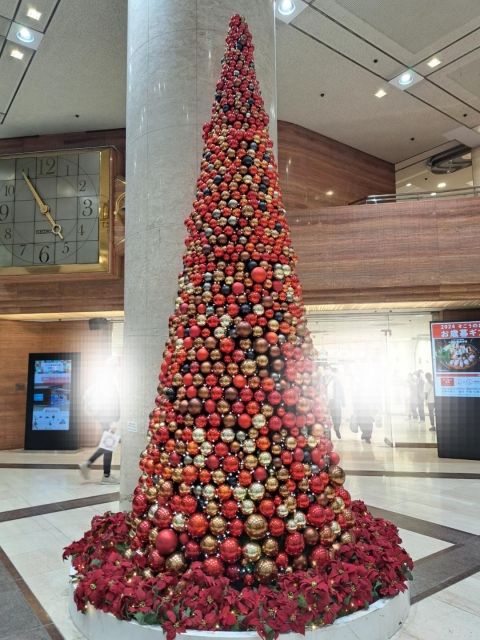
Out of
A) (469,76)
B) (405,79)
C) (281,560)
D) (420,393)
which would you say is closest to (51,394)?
(420,393)

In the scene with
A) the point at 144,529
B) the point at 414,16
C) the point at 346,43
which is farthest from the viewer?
the point at 346,43

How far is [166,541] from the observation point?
6.76 ft

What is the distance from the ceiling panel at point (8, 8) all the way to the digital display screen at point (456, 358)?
7.39m

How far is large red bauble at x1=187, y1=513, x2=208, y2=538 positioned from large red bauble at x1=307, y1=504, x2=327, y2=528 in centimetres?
47

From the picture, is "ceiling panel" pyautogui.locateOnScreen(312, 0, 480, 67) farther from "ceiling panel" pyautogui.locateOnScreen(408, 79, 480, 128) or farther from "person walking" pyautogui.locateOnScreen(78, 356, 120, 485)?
"person walking" pyautogui.locateOnScreen(78, 356, 120, 485)

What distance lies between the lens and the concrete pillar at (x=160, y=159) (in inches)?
138

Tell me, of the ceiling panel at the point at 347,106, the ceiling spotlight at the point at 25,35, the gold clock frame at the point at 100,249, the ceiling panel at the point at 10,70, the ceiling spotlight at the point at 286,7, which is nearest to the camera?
the ceiling spotlight at the point at 286,7

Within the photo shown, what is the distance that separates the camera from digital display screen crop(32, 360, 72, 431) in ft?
28.9

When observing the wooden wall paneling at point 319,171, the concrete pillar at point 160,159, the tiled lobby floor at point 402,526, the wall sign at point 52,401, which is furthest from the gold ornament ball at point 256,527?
the wall sign at point 52,401

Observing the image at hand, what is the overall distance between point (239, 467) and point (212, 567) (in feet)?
1.37

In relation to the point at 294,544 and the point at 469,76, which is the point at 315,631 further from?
the point at 469,76

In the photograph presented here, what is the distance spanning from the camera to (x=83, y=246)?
7.99 meters

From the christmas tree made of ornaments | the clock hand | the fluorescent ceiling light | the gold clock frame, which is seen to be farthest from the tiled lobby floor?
the fluorescent ceiling light

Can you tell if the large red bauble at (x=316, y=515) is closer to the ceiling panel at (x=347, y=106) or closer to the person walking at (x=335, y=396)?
the ceiling panel at (x=347, y=106)
